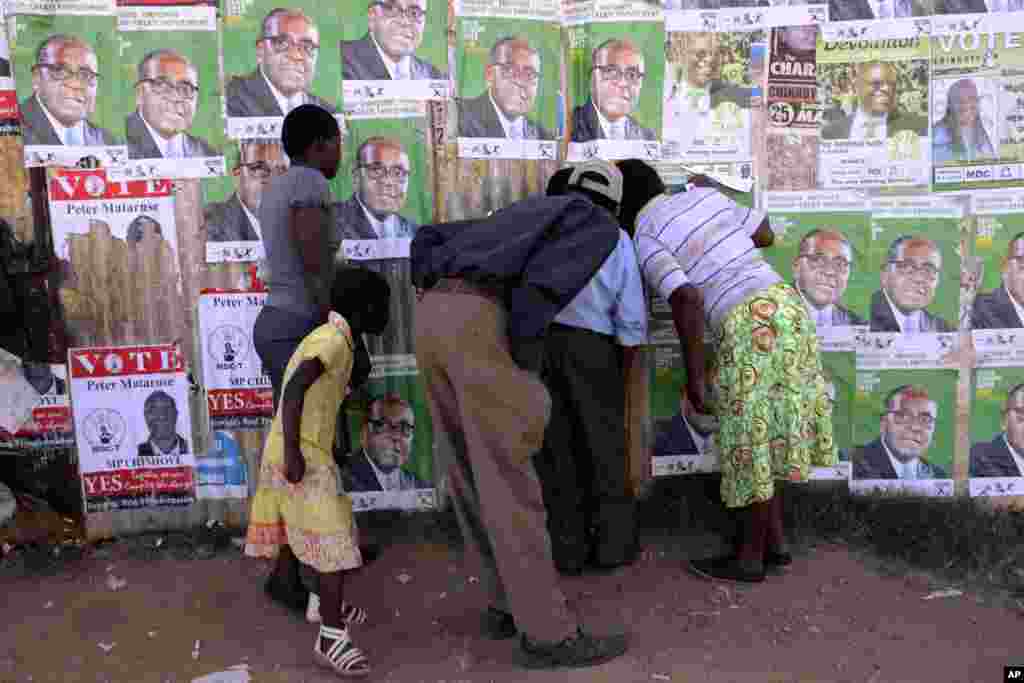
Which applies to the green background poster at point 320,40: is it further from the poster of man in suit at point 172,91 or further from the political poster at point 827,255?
the political poster at point 827,255

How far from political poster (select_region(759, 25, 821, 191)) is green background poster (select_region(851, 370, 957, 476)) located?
3.19ft

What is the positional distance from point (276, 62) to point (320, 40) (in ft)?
0.72

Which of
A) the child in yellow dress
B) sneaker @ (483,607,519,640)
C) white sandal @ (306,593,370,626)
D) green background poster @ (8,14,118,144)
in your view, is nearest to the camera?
the child in yellow dress

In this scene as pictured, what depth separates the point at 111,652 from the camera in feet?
11.4

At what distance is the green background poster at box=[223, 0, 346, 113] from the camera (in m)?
4.05

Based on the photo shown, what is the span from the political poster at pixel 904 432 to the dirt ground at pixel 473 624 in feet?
1.69

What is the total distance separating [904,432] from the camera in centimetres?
438

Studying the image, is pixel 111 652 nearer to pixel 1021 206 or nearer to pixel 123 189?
pixel 123 189

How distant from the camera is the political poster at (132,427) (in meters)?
4.21

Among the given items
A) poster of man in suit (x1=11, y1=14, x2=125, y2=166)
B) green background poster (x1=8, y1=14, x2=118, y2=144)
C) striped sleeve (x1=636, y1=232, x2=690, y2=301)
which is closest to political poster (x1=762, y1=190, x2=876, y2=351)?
striped sleeve (x1=636, y1=232, x2=690, y2=301)

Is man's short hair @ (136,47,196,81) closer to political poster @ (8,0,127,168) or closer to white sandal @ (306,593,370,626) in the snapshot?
political poster @ (8,0,127,168)

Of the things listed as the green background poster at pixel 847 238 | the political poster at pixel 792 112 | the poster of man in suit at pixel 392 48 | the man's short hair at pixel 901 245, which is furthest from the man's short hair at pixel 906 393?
the poster of man in suit at pixel 392 48

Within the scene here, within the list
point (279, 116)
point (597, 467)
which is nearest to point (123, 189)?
point (279, 116)

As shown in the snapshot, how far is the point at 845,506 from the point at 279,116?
3.18 m
